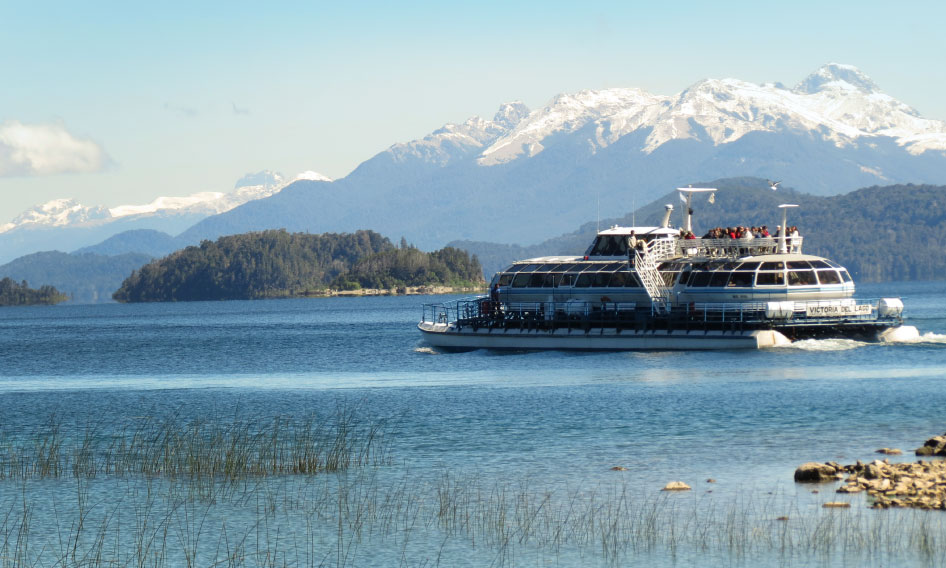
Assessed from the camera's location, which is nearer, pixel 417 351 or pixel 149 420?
pixel 149 420

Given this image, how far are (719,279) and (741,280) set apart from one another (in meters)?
1.59

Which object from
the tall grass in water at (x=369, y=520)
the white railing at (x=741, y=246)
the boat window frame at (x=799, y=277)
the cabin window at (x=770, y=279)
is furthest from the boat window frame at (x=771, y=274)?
the tall grass in water at (x=369, y=520)

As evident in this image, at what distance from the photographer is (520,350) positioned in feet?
273

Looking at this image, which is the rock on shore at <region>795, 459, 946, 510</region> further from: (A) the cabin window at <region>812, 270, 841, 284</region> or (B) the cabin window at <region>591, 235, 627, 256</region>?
(B) the cabin window at <region>591, 235, 627, 256</region>

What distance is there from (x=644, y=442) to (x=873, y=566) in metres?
16.6

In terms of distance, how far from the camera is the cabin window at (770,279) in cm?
7238

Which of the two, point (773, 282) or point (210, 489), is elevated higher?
point (773, 282)

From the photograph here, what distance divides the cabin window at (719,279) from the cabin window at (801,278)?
12.1ft

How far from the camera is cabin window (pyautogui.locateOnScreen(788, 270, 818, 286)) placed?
238ft

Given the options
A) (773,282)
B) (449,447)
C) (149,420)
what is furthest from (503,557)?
(773,282)

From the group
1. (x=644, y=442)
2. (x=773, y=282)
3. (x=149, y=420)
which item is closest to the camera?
(x=644, y=442)

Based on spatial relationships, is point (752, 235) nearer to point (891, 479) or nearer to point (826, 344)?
point (826, 344)

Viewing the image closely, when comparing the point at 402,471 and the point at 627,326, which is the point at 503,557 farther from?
the point at 627,326

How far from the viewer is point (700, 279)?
75.4m
